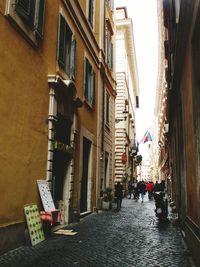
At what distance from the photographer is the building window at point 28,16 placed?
744cm

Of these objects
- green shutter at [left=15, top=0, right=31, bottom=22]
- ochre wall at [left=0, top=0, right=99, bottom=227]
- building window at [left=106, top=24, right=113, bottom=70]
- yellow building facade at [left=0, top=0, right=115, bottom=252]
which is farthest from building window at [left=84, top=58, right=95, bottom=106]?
green shutter at [left=15, top=0, right=31, bottom=22]

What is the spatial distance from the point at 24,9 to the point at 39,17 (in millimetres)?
884

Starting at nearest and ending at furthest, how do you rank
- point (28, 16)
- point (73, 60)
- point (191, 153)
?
point (191, 153) < point (28, 16) < point (73, 60)

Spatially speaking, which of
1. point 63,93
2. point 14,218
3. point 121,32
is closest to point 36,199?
point 14,218

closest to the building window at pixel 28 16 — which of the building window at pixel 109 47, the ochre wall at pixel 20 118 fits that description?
the ochre wall at pixel 20 118

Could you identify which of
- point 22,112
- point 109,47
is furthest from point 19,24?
point 109,47

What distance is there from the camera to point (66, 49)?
39.9 feet

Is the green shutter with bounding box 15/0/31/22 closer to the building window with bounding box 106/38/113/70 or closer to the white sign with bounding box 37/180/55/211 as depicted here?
the white sign with bounding box 37/180/55/211

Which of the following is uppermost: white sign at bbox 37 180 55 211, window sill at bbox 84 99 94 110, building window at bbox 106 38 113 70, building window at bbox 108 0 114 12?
building window at bbox 108 0 114 12

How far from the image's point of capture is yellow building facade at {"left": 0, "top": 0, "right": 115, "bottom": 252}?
7227 millimetres

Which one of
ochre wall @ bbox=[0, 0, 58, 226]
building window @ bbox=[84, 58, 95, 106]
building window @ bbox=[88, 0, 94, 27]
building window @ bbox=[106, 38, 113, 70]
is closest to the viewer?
ochre wall @ bbox=[0, 0, 58, 226]

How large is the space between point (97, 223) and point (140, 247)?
13.9 feet

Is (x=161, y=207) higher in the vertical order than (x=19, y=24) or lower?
lower

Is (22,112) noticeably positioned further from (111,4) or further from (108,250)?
(111,4)
